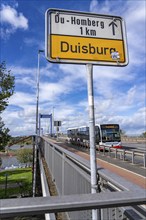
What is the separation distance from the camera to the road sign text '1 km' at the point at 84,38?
259 cm

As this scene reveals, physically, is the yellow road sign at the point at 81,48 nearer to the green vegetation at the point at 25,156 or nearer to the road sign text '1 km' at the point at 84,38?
the road sign text '1 km' at the point at 84,38

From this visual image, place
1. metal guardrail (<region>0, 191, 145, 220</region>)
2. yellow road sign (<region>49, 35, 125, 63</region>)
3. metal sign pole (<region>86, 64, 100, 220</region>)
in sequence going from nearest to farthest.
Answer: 1. metal guardrail (<region>0, 191, 145, 220</region>)
2. metal sign pole (<region>86, 64, 100, 220</region>)
3. yellow road sign (<region>49, 35, 125, 63</region>)

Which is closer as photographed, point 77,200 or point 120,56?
Result: point 77,200

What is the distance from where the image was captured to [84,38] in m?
2.69

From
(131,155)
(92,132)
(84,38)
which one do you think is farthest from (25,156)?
(92,132)

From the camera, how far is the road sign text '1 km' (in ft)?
8.51

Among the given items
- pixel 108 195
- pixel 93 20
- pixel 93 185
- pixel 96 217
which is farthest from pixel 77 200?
pixel 93 20

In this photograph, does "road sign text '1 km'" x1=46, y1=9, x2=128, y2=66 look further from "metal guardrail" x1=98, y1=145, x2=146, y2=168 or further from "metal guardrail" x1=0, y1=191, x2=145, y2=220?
"metal guardrail" x1=98, y1=145, x2=146, y2=168

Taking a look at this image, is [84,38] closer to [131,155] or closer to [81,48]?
[81,48]

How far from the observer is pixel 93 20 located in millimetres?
2820

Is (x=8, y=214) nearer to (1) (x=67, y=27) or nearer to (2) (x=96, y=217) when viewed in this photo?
(2) (x=96, y=217)

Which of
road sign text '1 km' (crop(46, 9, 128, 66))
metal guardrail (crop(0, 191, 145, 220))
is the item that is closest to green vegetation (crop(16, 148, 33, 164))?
road sign text '1 km' (crop(46, 9, 128, 66))

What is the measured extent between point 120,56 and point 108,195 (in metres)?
1.70

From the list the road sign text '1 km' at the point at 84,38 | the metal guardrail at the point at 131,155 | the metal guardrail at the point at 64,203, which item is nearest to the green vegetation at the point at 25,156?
the metal guardrail at the point at 131,155
